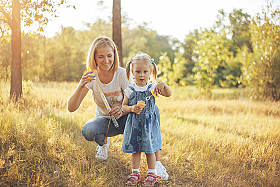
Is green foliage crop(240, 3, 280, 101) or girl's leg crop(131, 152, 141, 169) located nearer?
girl's leg crop(131, 152, 141, 169)

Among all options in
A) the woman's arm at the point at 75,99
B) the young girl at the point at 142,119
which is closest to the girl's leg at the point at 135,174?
the young girl at the point at 142,119

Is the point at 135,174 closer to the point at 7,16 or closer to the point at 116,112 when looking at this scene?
the point at 116,112

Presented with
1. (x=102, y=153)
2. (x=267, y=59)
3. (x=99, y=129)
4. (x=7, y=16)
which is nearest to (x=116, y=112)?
(x=99, y=129)

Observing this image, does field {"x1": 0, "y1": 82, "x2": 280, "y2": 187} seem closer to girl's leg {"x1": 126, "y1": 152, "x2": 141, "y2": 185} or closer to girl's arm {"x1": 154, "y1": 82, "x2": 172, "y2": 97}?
girl's leg {"x1": 126, "y1": 152, "x2": 141, "y2": 185}

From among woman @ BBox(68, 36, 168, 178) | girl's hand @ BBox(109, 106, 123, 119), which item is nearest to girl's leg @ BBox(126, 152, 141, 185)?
woman @ BBox(68, 36, 168, 178)

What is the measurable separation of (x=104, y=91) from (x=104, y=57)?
1.65 feet

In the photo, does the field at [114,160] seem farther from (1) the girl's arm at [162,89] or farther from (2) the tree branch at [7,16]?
(2) the tree branch at [7,16]

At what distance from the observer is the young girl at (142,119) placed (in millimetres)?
2564

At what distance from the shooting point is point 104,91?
322cm

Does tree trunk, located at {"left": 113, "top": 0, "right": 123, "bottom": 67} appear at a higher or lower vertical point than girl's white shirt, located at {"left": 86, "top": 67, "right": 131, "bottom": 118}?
higher

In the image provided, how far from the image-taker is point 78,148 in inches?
123

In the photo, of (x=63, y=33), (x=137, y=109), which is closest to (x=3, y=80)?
(x=137, y=109)

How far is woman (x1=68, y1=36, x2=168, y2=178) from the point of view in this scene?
9.71ft

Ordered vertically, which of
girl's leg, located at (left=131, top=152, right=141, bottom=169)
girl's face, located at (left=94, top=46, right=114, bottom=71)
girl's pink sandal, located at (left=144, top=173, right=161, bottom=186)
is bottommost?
girl's pink sandal, located at (left=144, top=173, right=161, bottom=186)
